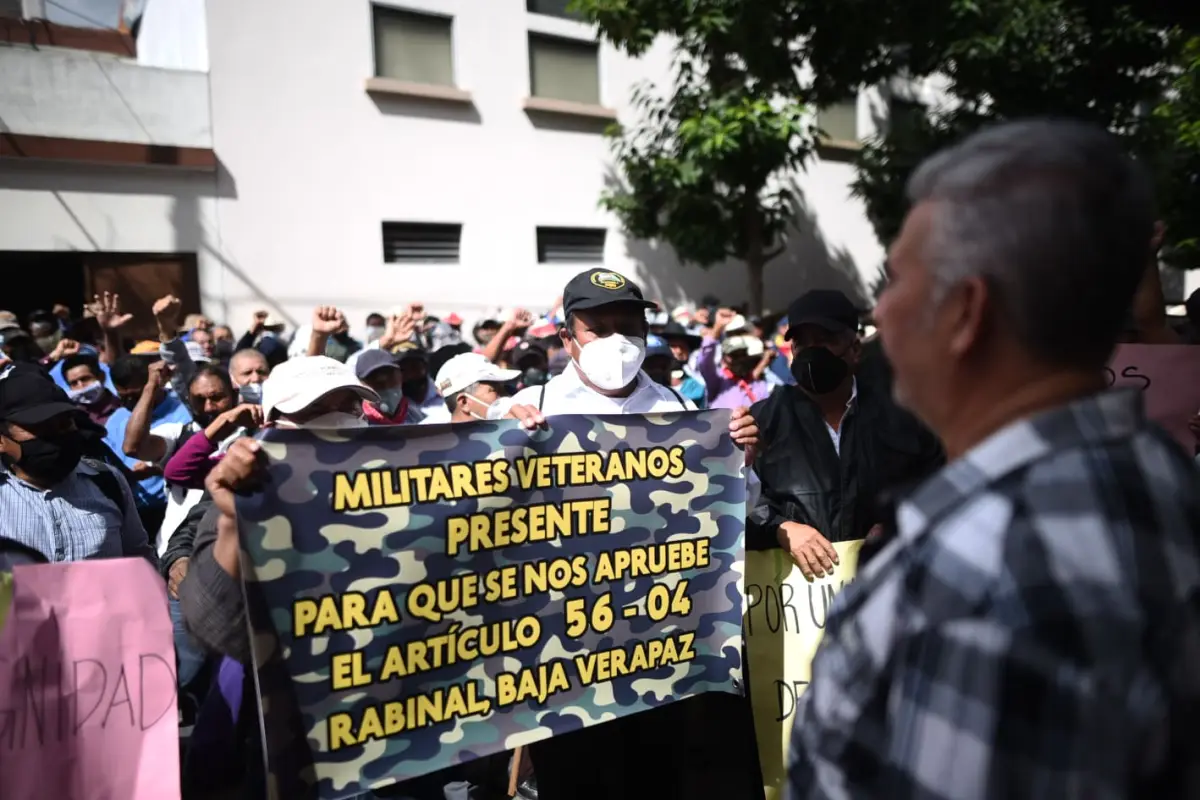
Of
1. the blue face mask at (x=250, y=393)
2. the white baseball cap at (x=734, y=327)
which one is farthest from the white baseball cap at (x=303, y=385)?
the white baseball cap at (x=734, y=327)

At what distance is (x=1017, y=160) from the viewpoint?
0.99 m

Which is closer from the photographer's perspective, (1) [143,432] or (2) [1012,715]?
(2) [1012,715]

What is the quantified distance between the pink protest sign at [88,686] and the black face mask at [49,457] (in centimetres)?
85

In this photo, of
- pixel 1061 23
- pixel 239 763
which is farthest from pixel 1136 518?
pixel 1061 23

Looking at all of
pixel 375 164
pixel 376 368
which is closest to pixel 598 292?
pixel 376 368

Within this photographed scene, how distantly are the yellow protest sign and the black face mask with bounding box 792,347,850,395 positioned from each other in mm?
519

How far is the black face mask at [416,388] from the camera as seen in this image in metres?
5.79

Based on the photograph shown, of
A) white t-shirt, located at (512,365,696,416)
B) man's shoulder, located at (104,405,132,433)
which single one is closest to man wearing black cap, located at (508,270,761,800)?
white t-shirt, located at (512,365,696,416)

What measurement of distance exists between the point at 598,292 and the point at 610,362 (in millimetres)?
238

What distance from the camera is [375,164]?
11.5 m

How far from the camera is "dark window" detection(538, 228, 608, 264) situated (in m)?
13.2

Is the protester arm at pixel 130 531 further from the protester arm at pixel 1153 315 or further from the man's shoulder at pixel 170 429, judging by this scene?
the protester arm at pixel 1153 315

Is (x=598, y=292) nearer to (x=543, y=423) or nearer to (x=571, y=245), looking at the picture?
(x=543, y=423)

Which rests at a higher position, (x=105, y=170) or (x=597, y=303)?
(x=105, y=170)
